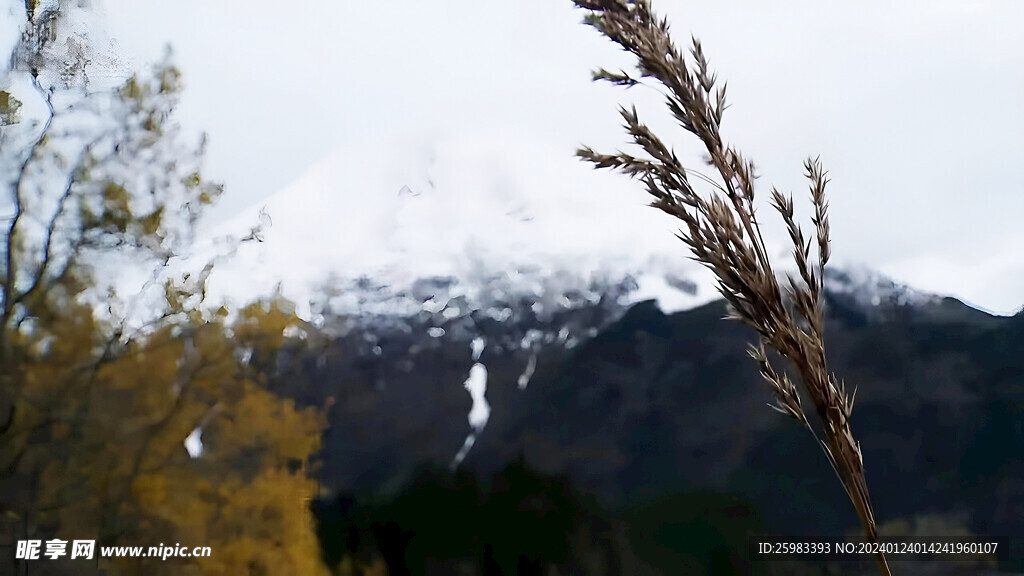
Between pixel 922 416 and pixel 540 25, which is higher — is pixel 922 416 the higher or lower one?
the lower one

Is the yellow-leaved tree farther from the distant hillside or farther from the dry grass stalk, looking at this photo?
the dry grass stalk

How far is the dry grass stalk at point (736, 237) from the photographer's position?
1.72 feet

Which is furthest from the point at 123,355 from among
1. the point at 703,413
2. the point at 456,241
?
the point at 703,413

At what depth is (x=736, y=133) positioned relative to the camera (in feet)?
4.85

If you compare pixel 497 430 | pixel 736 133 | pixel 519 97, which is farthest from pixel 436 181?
pixel 736 133

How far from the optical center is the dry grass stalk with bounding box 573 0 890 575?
52cm

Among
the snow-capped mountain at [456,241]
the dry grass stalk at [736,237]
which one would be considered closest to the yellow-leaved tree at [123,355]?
the snow-capped mountain at [456,241]

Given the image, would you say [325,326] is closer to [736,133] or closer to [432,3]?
[432,3]

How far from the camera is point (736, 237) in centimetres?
55

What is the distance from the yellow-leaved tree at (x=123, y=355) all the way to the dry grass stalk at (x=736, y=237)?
1056 mm

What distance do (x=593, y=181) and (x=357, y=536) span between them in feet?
2.81

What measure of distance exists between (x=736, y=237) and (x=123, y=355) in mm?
1341

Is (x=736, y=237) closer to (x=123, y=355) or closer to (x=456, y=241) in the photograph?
(x=456, y=241)

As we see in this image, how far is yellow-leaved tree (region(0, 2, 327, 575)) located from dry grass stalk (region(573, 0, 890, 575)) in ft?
3.47
